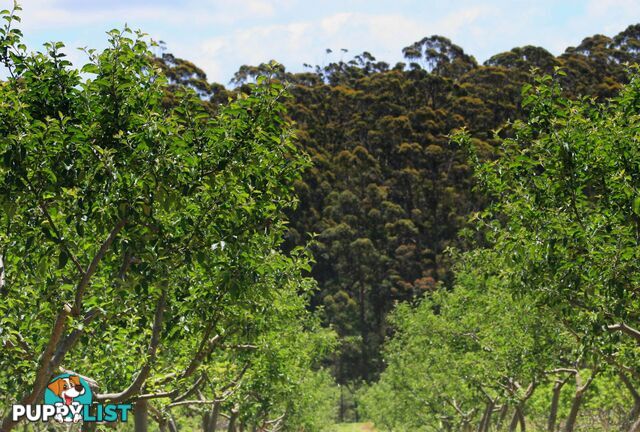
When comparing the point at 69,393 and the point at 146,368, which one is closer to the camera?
the point at 146,368

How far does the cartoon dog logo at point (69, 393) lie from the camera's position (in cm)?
952

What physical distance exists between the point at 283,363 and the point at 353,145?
226 ft

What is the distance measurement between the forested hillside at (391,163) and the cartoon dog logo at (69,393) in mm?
57263

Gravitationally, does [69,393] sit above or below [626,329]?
below

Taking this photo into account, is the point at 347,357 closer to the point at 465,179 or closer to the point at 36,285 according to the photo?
the point at 465,179

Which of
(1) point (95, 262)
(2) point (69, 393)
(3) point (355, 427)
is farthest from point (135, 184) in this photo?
(3) point (355, 427)

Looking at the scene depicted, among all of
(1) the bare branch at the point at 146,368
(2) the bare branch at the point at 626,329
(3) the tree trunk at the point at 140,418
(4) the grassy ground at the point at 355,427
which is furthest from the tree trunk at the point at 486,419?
(4) the grassy ground at the point at 355,427

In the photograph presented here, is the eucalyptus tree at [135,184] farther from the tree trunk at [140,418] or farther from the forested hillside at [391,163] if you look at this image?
the forested hillside at [391,163]

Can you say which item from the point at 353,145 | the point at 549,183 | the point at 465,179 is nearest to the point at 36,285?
the point at 549,183

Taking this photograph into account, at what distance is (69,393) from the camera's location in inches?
382

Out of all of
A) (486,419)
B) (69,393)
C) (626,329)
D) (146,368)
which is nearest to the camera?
(146,368)

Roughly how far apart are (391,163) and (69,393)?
257 feet

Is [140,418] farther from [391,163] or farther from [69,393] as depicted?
[391,163]

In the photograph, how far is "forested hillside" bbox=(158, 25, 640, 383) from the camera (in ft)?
250
